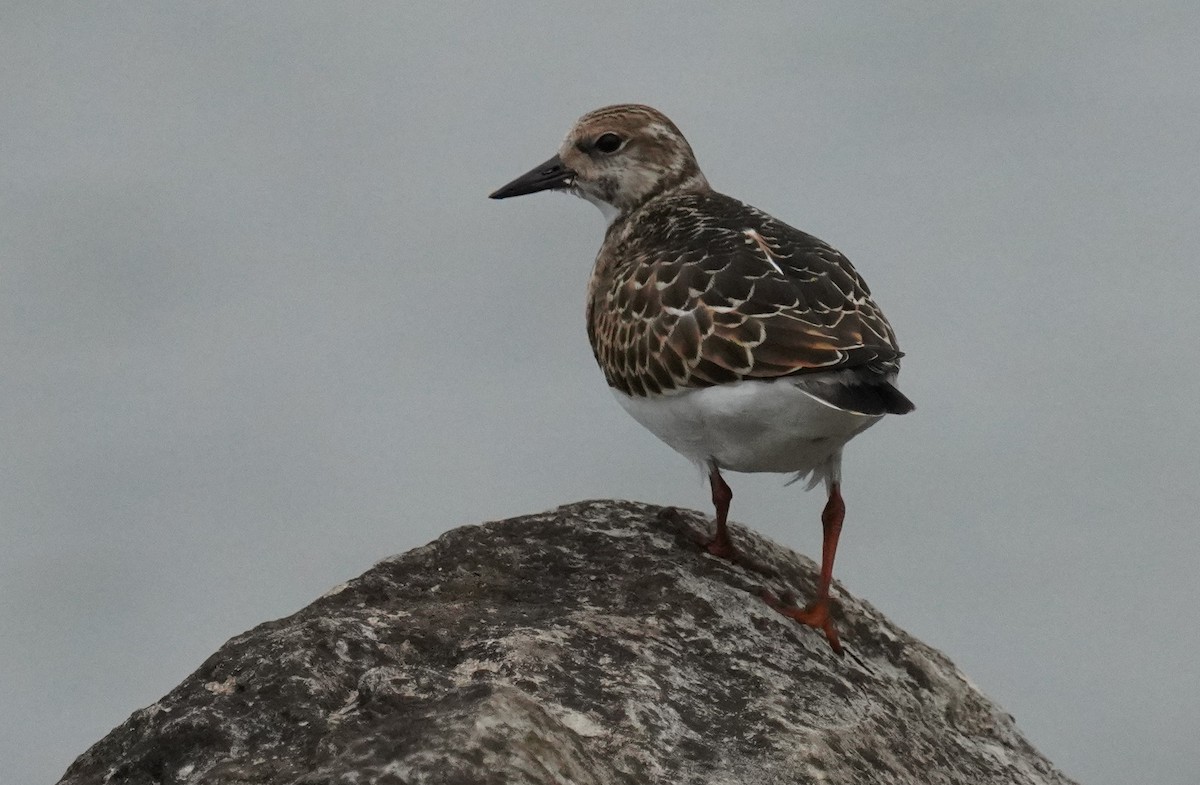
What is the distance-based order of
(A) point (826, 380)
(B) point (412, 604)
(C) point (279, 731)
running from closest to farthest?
(C) point (279, 731)
(B) point (412, 604)
(A) point (826, 380)

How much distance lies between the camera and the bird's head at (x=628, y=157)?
398 inches

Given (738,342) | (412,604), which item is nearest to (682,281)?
(738,342)

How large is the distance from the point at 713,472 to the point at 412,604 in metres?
2.35

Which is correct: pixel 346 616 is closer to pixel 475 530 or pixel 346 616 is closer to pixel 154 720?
Result: pixel 154 720

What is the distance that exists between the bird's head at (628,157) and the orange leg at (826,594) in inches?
108

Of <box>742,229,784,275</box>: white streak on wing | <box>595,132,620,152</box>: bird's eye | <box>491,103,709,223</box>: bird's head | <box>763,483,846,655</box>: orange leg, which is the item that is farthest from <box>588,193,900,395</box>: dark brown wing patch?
<box>595,132,620,152</box>: bird's eye

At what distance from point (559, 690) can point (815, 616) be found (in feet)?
6.41

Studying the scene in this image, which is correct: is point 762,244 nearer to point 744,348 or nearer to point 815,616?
point 744,348

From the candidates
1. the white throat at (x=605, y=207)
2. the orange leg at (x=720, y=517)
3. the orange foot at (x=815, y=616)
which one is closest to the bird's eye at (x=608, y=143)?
the white throat at (x=605, y=207)

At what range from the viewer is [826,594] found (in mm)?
7402

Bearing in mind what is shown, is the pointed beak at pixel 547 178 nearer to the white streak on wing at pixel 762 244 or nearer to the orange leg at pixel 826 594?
the white streak on wing at pixel 762 244

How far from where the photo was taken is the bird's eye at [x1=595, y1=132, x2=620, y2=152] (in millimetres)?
10164

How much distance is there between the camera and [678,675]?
233 inches

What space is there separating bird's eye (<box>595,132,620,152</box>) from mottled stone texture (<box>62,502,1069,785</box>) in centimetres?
331
